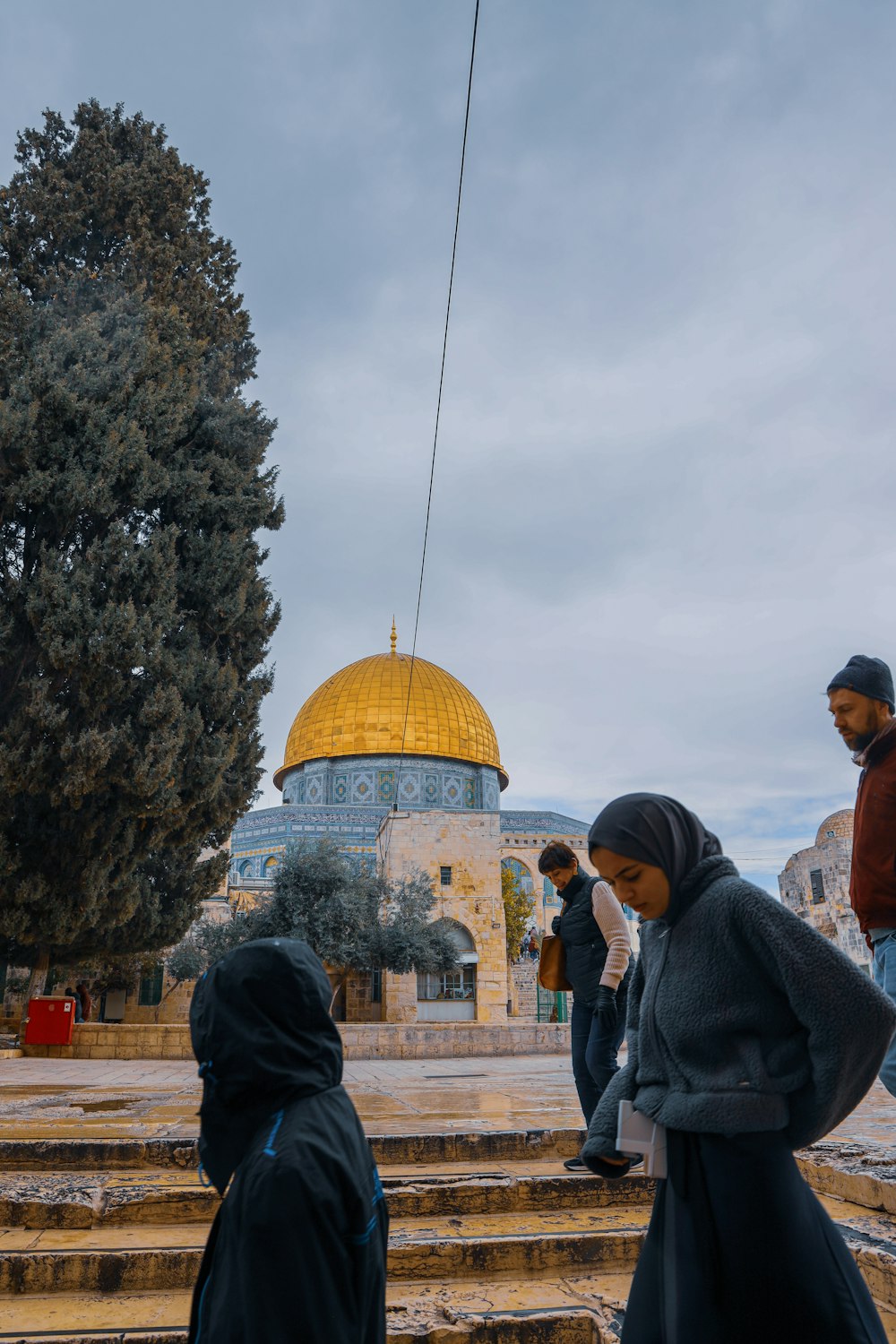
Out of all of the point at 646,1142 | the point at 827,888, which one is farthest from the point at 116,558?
the point at 827,888

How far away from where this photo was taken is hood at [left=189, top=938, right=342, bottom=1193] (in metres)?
1.41

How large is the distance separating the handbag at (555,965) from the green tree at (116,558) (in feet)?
20.4

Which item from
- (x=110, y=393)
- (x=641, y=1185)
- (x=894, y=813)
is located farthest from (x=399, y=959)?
(x=894, y=813)

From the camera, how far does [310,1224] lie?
1.28 metres

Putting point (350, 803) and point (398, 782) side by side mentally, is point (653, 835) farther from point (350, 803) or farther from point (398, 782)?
point (350, 803)

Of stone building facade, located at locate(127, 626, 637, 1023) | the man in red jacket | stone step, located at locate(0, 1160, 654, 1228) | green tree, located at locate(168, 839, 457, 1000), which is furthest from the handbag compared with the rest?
stone building facade, located at locate(127, 626, 637, 1023)

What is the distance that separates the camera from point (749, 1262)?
1354mm

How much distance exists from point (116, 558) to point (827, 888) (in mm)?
21955

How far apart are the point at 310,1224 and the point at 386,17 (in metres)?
6.98

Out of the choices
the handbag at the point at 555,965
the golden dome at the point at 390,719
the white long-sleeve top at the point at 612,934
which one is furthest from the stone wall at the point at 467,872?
the white long-sleeve top at the point at 612,934

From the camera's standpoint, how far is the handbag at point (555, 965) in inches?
159

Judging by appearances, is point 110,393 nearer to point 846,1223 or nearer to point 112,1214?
point 112,1214

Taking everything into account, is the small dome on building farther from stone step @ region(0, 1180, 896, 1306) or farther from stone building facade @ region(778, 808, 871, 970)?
stone step @ region(0, 1180, 896, 1306)

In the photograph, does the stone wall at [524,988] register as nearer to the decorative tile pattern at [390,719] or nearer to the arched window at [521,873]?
the arched window at [521,873]
